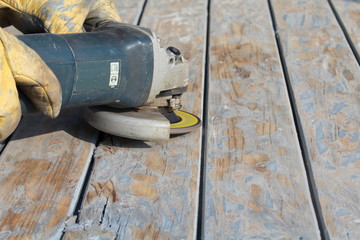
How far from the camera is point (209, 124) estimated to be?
2.29 meters

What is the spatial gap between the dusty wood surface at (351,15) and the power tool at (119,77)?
115cm

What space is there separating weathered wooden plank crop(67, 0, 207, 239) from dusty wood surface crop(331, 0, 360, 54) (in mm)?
1017

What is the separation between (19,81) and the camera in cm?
176

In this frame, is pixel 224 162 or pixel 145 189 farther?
pixel 224 162

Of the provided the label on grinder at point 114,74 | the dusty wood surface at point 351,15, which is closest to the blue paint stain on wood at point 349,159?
the label on grinder at point 114,74

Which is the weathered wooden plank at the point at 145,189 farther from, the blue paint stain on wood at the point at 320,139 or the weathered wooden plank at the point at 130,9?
the weathered wooden plank at the point at 130,9

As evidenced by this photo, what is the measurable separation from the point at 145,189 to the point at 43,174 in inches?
14.1

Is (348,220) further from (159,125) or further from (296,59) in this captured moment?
(296,59)

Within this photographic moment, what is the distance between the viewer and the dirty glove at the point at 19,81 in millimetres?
1684

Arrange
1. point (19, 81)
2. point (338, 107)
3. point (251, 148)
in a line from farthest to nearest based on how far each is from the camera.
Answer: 1. point (338, 107)
2. point (251, 148)
3. point (19, 81)

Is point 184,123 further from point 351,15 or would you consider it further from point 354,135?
point 351,15

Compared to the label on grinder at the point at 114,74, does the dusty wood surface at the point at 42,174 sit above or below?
below

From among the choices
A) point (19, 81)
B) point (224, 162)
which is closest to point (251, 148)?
point (224, 162)

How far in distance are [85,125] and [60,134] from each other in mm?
117
